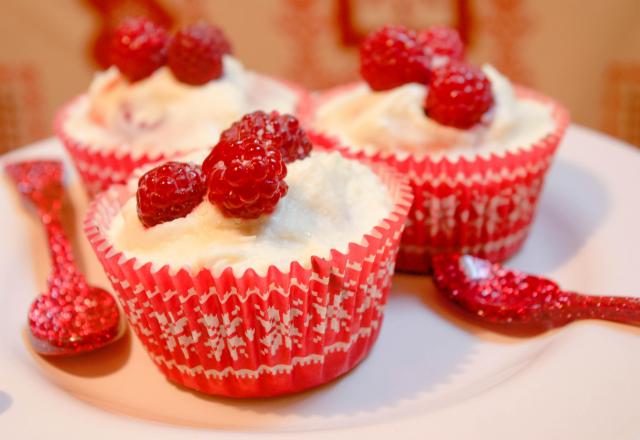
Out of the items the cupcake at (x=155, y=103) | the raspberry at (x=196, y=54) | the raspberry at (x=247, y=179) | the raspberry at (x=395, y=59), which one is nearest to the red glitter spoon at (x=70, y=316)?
the cupcake at (x=155, y=103)

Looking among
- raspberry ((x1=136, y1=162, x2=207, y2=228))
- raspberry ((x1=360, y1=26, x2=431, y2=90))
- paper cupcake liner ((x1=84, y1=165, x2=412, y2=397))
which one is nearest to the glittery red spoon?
paper cupcake liner ((x1=84, y1=165, x2=412, y2=397))

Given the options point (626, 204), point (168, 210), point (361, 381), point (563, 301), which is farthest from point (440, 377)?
point (626, 204)

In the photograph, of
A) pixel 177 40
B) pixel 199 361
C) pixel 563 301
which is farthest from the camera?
pixel 177 40

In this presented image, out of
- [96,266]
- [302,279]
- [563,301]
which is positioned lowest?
[96,266]

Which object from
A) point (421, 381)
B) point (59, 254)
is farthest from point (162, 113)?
point (421, 381)

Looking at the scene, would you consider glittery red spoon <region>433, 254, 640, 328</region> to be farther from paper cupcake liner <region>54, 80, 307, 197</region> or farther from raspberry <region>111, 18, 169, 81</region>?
raspberry <region>111, 18, 169, 81</region>

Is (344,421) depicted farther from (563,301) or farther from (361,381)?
(563,301)
